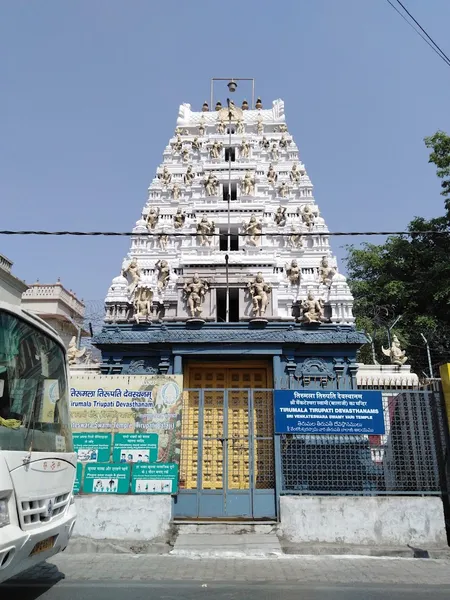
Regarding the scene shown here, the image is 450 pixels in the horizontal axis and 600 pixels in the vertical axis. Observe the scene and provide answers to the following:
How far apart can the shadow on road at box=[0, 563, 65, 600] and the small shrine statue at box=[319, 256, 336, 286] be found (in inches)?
429

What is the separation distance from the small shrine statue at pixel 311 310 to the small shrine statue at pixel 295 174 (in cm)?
567

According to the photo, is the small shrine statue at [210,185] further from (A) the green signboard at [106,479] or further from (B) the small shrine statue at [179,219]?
(A) the green signboard at [106,479]

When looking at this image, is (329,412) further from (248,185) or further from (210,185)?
(210,185)

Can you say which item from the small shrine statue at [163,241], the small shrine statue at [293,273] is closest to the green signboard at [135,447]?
the small shrine statue at [293,273]

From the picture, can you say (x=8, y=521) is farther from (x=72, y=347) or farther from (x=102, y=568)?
(x=72, y=347)

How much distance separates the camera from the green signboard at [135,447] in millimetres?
7926

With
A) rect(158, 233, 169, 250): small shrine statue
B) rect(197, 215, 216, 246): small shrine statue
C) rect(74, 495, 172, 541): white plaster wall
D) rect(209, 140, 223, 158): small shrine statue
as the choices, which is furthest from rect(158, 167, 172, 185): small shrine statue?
rect(74, 495, 172, 541): white plaster wall

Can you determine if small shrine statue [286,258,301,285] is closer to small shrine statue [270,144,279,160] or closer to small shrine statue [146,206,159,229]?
small shrine statue [146,206,159,229]

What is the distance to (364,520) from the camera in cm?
739

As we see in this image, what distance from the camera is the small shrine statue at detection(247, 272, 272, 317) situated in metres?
13.0

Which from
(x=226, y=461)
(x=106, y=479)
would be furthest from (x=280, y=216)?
(x=106, y=479)

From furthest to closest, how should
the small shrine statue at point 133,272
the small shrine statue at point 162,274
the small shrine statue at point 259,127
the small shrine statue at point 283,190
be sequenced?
the small shrine statue at point 259,127, the small shrine statue at point 283,190, the small shrine statue at point 162,274, the small shrine statue at point 133,272

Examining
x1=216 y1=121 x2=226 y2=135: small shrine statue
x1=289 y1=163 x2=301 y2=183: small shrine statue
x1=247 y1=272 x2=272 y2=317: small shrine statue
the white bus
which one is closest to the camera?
the white bus

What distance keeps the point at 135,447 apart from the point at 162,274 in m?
7.42
